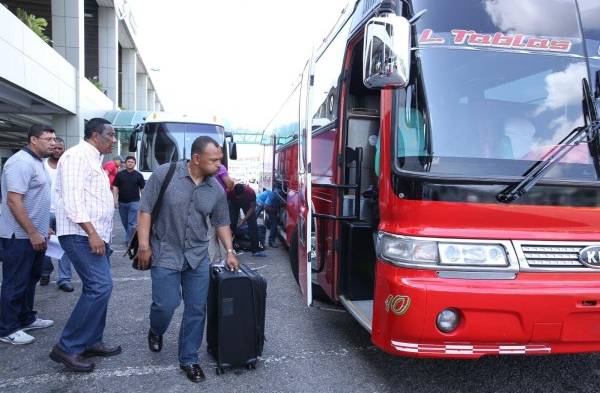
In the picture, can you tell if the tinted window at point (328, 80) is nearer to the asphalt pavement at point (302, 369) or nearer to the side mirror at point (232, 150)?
the asphalt pavement at point (302, 369)

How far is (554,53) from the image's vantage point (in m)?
2.97

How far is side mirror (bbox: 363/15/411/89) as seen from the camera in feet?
8.86

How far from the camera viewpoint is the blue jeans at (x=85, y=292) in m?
3.38

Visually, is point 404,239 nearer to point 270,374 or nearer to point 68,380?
point 270,374

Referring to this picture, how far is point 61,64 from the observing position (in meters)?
14.7

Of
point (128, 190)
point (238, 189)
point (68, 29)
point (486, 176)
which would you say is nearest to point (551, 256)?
point (486, 176)

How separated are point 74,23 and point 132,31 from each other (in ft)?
43.5

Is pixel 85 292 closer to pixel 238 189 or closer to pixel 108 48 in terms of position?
pixel 238 189

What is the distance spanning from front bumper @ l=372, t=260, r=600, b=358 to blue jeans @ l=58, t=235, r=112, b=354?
2.10 m

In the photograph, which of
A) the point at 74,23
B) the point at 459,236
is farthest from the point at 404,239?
A: the point at 74,23

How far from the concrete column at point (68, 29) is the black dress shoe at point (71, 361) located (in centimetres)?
1559

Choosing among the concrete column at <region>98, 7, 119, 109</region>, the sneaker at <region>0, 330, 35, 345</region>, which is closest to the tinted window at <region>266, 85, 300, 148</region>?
the sneaker at <region>0, 330, 35, 345</region>

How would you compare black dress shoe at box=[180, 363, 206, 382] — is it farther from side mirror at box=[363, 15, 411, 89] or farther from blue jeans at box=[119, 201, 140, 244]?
blue jeans at box=[119, 201, 140, 244]

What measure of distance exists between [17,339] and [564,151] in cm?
442
